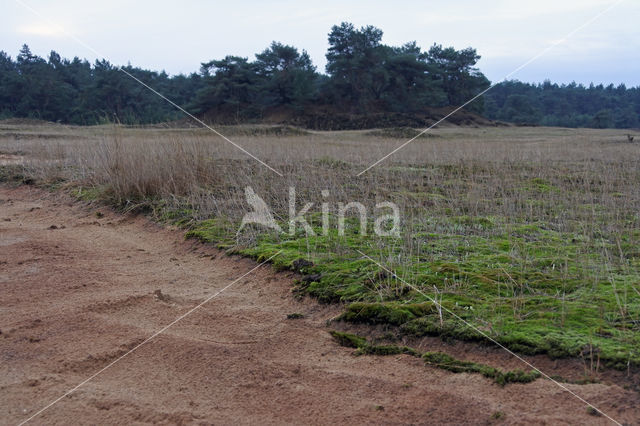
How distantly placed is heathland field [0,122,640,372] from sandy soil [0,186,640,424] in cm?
33

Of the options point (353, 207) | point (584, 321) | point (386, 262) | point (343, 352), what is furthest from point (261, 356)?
point (353, 207)

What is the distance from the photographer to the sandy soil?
2.67 meters

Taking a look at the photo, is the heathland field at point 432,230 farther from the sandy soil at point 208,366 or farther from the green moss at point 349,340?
the sandy soil at point 208,366

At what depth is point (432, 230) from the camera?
5.66 meters

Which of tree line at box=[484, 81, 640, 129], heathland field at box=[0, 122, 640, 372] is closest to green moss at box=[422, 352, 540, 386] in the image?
heathland field at box=[0, 122, 640, 372]

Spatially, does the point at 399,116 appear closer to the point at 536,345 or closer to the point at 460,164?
the point at 460,164

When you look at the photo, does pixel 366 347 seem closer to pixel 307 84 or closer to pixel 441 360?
pixel 441 360

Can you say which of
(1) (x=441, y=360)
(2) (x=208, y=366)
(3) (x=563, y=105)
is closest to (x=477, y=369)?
(1) (x=441, y=360)

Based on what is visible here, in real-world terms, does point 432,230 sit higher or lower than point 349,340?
higher

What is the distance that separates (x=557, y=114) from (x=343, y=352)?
61.0 meters

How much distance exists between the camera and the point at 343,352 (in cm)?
337

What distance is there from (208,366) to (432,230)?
10.4ft

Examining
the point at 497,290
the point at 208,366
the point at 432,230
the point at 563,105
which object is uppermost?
the point at 563,105

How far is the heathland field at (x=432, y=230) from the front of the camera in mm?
3510
